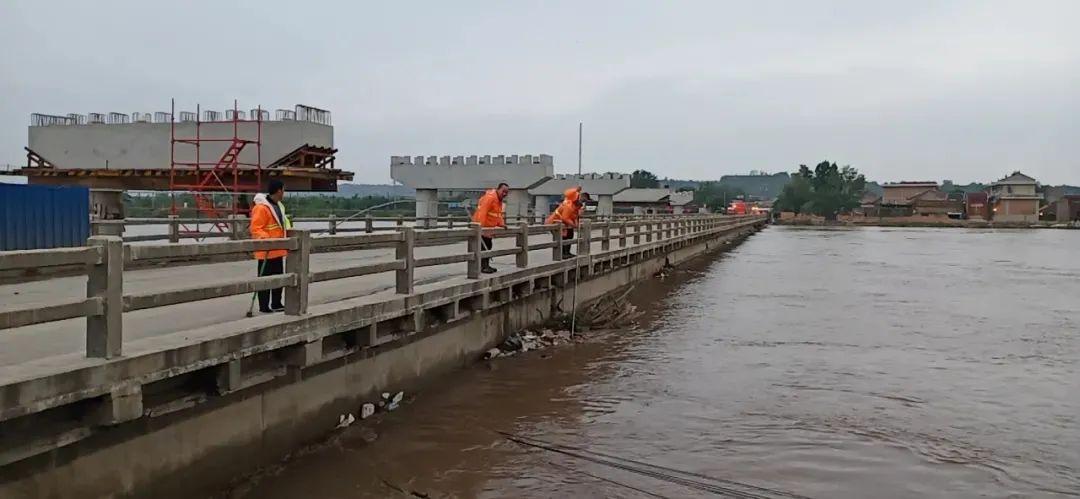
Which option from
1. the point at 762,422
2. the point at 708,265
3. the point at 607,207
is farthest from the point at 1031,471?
the point at 607,207

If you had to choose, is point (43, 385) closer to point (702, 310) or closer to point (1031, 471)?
point (1031, 471)

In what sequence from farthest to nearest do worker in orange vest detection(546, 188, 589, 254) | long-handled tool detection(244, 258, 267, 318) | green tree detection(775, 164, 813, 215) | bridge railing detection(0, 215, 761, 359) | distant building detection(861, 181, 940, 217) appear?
green tree detection(775, 164, 813, 215) < distant building detection(861, 181, 940, 217) < worker in orange vest detection(546, 188, 589, 254) < long-handled tool detection(244, 258, 267, 318) < bridge railing detection(0, 215, 761, 359)

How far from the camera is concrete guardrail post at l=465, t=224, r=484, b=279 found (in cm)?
1130

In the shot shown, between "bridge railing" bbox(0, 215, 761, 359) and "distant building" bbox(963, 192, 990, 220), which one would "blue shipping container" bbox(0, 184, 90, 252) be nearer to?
"bridge railing" bbox(0, 215, 761, 359)

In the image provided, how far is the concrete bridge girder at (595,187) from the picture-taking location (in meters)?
53.6

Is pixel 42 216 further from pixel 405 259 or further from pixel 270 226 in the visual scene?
pixel 405 259

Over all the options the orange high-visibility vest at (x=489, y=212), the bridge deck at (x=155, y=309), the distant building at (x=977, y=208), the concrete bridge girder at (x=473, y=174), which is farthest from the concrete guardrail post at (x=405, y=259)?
the distant building at (x=977, y=208)

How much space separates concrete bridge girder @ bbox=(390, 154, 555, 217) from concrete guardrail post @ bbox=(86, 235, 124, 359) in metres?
36.1

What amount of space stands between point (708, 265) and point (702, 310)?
14410 millimetres

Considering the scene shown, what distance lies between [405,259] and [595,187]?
148 feet

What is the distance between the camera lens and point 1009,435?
9.19 meters

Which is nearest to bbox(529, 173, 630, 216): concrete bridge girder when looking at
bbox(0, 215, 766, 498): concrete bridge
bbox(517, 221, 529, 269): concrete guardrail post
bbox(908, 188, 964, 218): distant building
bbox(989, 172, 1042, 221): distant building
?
bbox(517, 221, 529, 269): concrete guardrail post

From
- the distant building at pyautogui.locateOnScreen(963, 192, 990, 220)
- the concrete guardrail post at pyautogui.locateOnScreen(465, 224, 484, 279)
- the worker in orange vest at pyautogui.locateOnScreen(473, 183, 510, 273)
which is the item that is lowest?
the concrete guardrail post at pyautogui.locateOnScreen(465, 224, 484, 279)

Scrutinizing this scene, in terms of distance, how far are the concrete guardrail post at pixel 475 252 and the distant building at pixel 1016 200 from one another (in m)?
126
